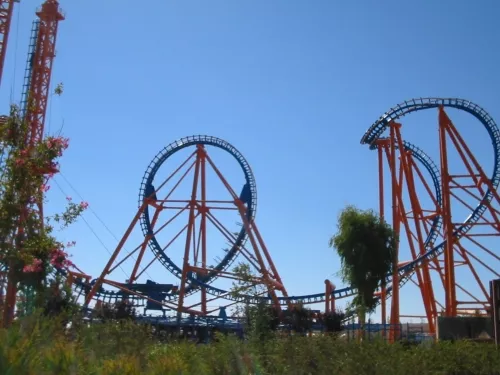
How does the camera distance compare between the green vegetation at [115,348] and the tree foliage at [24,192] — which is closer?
the green vegetation at [115,348]

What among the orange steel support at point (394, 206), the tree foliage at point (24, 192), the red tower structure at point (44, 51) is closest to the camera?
the tree foliage at point (24, 192)

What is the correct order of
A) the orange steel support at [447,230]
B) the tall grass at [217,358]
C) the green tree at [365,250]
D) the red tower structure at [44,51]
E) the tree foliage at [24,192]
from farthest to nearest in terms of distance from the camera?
1. the red tower structure at [44,51]
2. the orange steel support at [447,230]
3. the green tree at [365,250]
4. the tree foliage at [24,192]
5. the tall grass at [217,358]

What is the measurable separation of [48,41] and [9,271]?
26336mm

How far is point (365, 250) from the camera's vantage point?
21344mm

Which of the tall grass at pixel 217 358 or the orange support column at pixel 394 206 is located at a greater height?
the orange support column at pixel 394 206

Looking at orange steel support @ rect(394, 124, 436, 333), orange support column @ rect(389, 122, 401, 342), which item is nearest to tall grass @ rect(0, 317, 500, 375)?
orange support column @ rect(389, 122, 401, 342)

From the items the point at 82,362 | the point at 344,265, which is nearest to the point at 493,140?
the point at 344,265

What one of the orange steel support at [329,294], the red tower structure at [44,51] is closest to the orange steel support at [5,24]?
the red tower structure at [44,51]

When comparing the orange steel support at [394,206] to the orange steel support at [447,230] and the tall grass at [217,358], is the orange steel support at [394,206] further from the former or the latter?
the tall grass at [217,358]

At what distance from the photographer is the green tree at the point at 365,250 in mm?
21516

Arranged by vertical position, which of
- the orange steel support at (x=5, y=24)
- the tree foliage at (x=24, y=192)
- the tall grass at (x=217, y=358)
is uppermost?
the orange steel support at (x=5, y=24)

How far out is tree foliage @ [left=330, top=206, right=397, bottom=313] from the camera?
2152cm

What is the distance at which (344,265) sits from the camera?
72.3 ft

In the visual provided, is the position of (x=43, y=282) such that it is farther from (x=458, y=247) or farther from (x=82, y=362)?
(x=82, y=362)
